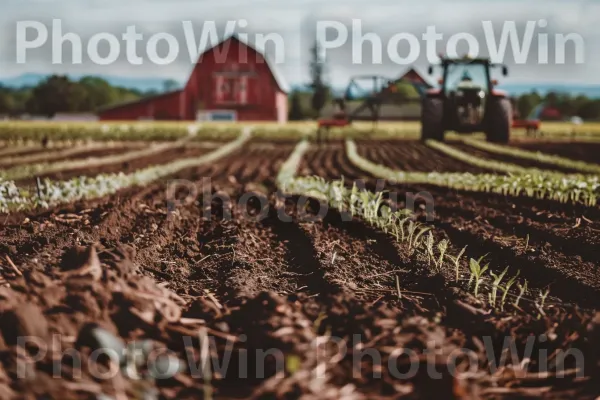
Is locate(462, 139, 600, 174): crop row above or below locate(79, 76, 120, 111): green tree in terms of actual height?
below

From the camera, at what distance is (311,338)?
8.32 feet

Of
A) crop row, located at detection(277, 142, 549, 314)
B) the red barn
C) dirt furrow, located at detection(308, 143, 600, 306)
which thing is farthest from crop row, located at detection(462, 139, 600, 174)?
the red barn

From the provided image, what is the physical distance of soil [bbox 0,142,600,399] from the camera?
7.85 feet

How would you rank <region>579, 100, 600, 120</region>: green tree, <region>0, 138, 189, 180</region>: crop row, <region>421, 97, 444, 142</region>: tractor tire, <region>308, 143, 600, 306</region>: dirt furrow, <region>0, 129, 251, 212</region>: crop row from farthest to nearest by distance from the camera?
<region>579, 100, 600, 120</region>: green tree → <region>421, 97, 444, 142</region>: tractor tire → <region>0, 138, 189, 180</region>: crop row → <region>0, 129, 251, 212</region>: crop row → <region>308, 143, 600, 306</region>: dirt furrow

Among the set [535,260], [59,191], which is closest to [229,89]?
[59,191]

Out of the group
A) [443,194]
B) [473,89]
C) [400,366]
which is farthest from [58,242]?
[473,89]

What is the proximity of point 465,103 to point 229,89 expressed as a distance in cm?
2019

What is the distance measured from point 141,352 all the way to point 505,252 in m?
3.56

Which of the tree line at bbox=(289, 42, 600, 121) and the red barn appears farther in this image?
the tree line at bbox=(289, 42, 600, 121)

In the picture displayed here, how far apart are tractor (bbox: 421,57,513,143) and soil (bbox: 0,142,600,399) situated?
1056 centimetres

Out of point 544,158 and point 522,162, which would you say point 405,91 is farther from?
point 522,162

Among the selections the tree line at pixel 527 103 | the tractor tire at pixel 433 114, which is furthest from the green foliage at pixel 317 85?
the tractor tire at pixel 433 114

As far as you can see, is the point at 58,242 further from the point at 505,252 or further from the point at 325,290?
the point at 505,252

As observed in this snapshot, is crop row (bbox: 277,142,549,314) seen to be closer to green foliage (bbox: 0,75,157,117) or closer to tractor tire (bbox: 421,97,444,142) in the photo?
tractor tire (bbox: 421,97,444,142)
